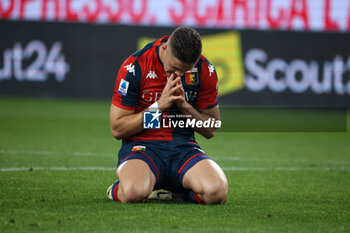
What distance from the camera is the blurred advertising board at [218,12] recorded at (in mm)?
17578

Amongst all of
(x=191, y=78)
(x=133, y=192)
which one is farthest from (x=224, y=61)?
(x=133, y=192)

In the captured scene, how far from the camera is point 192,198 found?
475 centimetres

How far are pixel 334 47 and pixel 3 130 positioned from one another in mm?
7985

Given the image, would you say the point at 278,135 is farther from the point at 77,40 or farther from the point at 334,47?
the point at 77,40

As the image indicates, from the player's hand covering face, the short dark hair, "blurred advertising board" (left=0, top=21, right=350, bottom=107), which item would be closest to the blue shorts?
the player's hand covering face

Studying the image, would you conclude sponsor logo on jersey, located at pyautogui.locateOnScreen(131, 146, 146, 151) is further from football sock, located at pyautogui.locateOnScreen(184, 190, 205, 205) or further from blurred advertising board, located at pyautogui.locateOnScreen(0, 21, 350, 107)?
blurred advertising board, located at pyautogui.locateOnScreen(0, 21, 350, 107)

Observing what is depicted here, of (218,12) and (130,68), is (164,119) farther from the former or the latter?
(218,12)

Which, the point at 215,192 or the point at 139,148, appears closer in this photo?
the point at 215,192

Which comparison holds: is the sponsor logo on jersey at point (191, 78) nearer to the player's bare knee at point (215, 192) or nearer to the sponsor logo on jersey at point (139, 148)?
the sponsor logo on jersey at point (139, 148)

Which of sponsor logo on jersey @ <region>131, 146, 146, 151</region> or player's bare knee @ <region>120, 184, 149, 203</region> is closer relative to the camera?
player's bare knee @ <region>120, 184, 149, 203</region>

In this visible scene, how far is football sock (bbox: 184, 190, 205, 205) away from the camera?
4681 millimetres

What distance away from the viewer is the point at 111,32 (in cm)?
1477

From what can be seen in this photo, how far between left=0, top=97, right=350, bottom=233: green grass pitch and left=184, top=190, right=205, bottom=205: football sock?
4.1 inches

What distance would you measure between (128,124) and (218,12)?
13579 mm
